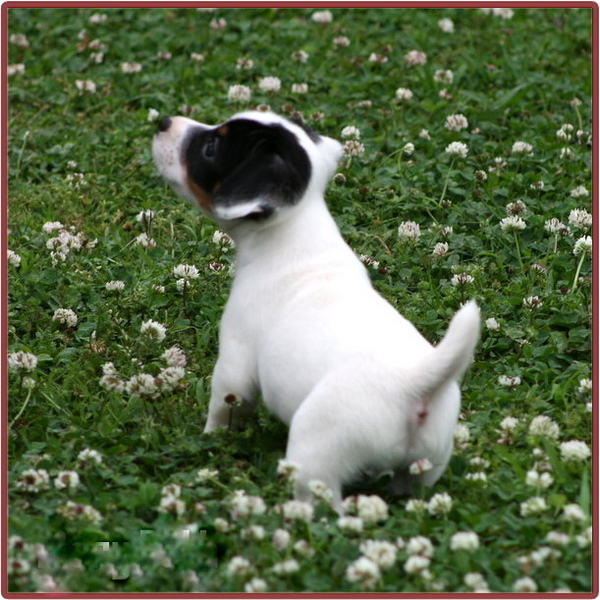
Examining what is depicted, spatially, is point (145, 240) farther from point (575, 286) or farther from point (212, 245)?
point (575, 286)

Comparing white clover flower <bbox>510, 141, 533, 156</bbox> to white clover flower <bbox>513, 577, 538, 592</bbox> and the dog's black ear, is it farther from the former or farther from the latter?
white clover flower <bbox>513, 577, 538, 592</bbox>

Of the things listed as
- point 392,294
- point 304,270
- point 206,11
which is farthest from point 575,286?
point 206,11

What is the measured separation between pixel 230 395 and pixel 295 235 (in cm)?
65

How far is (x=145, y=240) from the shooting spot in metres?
5.86

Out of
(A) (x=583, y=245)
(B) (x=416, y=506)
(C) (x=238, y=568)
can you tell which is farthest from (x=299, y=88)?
(C) (x=238, y=568)

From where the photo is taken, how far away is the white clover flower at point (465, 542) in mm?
3375

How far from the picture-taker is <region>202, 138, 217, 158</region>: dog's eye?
14.6 feet

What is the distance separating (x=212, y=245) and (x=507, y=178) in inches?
67.6

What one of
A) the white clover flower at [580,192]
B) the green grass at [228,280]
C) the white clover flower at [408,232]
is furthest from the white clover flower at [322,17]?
the white clover flower at [408,232]

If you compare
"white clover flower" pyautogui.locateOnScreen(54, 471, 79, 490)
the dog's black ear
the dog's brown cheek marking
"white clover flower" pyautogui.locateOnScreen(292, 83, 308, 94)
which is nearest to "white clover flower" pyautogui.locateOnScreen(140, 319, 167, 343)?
the dog's brown cheek marking

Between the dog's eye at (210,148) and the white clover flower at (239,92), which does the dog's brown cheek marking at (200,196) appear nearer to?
the dog's eye at (210,148)

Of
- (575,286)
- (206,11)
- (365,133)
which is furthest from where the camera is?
(206,11)

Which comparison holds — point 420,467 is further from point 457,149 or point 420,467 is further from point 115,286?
point 457,149

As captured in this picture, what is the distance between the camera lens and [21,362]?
14.6 ft
